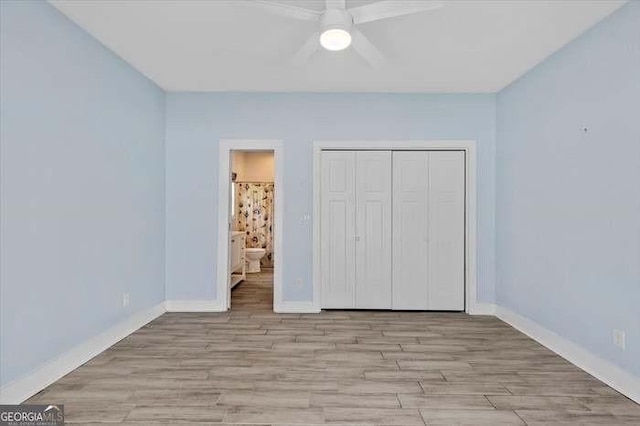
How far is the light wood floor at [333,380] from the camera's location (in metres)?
2.29

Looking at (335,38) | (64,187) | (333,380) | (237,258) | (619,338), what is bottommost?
(333,380)

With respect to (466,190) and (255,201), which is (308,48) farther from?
(255,201)

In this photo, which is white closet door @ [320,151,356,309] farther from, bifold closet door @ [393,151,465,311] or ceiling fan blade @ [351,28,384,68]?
ceiling fan blade @ [351,28,384,68]

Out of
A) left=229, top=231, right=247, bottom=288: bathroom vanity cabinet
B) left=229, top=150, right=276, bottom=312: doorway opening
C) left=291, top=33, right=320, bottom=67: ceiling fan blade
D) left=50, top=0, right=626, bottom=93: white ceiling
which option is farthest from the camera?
left=229, top=150, right=276, bottom=312: doorway opening

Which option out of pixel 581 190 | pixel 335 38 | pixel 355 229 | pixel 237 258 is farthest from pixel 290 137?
pixel 581 190

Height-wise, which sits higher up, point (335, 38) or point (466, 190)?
point (335, 38)

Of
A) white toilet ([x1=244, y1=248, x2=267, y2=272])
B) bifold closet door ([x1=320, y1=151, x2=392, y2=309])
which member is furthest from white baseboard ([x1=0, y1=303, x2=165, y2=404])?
white toilet ([x1=244, y1=248, x2=267, y2=272])

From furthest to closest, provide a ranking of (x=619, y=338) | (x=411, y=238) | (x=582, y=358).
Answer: (x=411, y=238)
(x=582, y=358)
(x=619, y=338)

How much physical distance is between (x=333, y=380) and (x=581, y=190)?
2438 mm

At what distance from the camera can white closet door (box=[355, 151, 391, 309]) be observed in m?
4.70

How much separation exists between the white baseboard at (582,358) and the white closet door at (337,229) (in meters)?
1.85

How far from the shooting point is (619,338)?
268cm

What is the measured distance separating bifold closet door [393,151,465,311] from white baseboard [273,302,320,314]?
99 centimetres

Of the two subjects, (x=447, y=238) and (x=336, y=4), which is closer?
(x=336, y=4)
